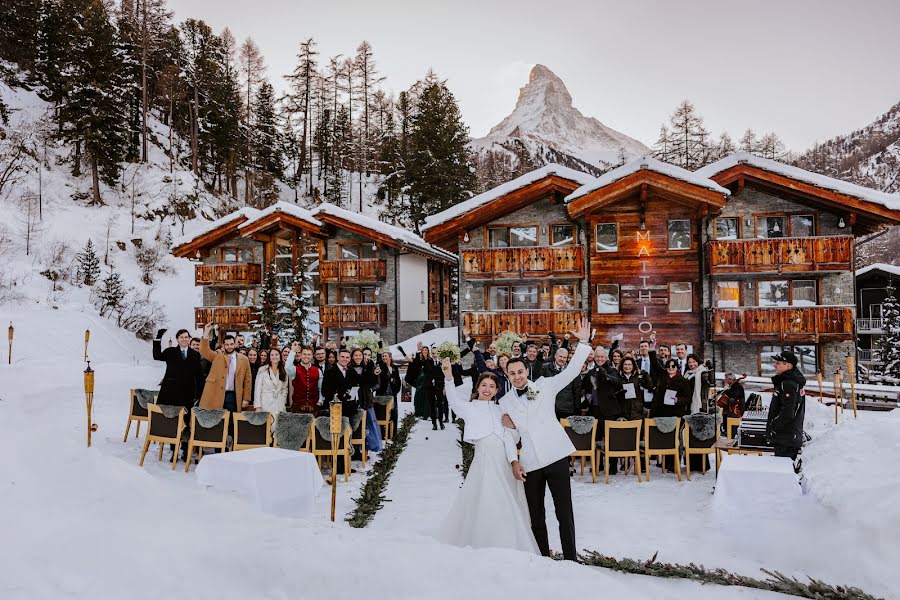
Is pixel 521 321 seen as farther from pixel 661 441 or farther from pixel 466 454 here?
pixel 661 441

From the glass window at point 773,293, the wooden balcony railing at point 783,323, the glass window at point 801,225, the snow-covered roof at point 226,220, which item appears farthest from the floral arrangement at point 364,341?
the glass window at point 801,225

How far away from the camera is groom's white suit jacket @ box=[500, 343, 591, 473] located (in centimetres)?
529

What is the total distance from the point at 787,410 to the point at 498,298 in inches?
694

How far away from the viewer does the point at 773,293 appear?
2230cm

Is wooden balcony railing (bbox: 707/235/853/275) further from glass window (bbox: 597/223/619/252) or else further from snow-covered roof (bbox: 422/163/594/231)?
snow-covered roof (bbox: 422/163/594/231)

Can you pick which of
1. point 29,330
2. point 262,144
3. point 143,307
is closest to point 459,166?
point 262,144

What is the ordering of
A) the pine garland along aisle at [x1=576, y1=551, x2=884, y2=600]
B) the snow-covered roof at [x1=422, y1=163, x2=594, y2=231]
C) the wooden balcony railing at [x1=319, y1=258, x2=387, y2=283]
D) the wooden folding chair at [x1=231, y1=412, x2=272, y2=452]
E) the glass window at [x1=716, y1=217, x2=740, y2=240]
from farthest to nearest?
the wooden balcony railing at [x1=319, y1=258, x2=387, y2=283] → the snow-covered roof at [x1=422, y1=163, x2=594, y2=231] → the glass window at [x1=716, y1=217, x2=740, y2=240] → the wooden folding chair at [x1=231, y1=412, x2=272, y2=452] → the pine garland along aisle at [x1=576, y1=551, x2=884, y2=600]

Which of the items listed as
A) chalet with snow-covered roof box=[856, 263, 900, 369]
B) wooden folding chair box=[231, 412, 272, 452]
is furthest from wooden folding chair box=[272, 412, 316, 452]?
chalet with snow-covered roof box=[856, 263, 900, 369]

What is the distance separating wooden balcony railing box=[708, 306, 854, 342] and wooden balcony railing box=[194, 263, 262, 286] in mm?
21095

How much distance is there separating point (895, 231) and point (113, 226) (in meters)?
79.0

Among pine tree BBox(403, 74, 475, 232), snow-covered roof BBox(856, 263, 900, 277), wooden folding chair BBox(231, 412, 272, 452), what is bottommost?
wooden folding chair BBox(231, 412, 272, 452)

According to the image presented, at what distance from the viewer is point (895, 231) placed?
232ft

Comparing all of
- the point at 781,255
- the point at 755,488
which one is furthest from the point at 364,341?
the point at 781,255

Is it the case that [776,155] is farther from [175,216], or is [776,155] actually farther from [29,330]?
[29,330]
